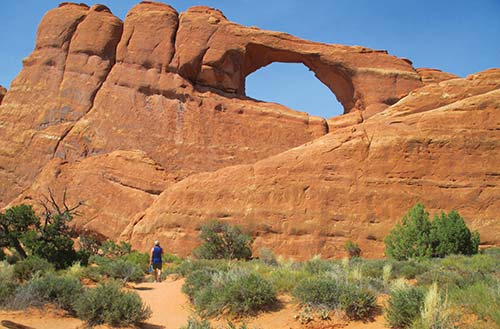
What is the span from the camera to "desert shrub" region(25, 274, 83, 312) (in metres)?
10.0

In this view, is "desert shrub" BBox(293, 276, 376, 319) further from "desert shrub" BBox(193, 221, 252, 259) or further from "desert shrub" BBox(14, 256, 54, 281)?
"desert shrub" BBox(193, 221, 252, 259)

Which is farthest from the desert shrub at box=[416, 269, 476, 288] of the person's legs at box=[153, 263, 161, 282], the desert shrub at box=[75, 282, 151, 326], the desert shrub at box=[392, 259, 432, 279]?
the person's legs at box=[153, 263, 161, 282]

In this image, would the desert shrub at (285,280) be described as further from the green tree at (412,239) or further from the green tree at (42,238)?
the green tree at (412,239)

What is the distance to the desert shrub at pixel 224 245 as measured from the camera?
23.0 meters

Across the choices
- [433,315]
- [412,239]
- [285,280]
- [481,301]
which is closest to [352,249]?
[412,239]

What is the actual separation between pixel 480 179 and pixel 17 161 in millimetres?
29526

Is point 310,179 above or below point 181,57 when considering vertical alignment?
below

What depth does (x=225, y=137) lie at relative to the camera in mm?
36812

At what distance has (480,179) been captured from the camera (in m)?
25.3

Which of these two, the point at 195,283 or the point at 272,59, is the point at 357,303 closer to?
the point at 195,283

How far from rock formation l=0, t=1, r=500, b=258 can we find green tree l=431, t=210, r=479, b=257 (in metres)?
3.42

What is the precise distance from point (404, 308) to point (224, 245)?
15596 mm

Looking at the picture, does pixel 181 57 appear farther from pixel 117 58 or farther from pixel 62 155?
pixel 62 155

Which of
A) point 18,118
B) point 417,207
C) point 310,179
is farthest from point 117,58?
point 417,207
